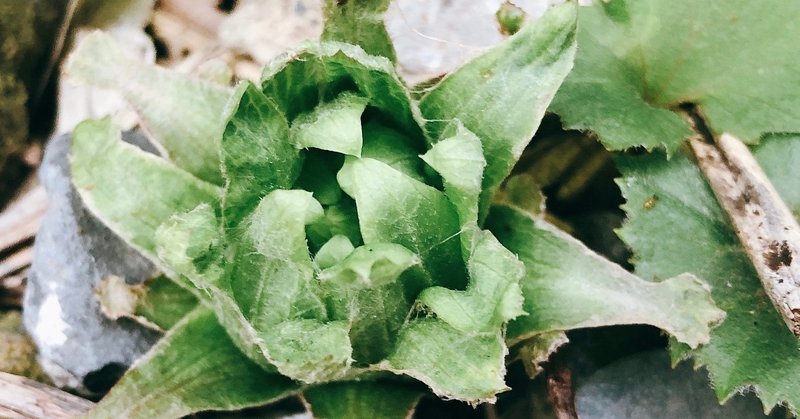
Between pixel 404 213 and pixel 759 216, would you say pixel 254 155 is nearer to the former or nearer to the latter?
pixel 404 213

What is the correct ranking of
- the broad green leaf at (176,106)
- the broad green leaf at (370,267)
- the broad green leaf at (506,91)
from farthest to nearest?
1. the broad green leaf at (176,106)
2. the broad green leaf at (506,91)
3. the broad green leaf at (370,267)

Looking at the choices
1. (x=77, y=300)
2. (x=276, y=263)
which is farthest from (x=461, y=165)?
(x=77, y=300)

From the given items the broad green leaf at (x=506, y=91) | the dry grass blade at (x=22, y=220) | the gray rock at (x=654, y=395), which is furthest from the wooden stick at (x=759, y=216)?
the dry grass blade at (x=22, y=220)

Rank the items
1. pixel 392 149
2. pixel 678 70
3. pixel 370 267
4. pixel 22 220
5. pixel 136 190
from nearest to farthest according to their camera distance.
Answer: pixel 370 267
pixel 392 149
pixel 136 190
pixel 678 70
pixel 22 220

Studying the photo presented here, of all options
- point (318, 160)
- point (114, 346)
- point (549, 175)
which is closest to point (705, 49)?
point (549, 175)

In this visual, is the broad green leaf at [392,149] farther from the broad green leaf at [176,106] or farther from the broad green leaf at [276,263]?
the broad green leaf at [176,106]

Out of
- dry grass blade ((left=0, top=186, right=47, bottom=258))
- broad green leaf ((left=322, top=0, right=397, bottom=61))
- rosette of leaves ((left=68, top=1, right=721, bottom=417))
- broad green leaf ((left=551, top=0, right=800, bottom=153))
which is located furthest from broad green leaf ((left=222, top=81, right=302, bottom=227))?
dry grass blade ((left=0, top=186, right=47, bottom=258))
